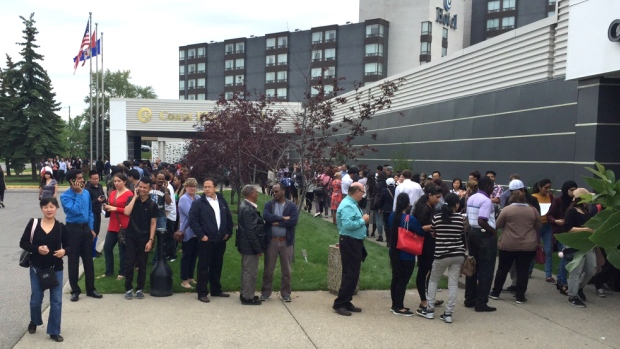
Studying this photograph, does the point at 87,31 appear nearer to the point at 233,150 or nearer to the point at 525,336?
the point at 233,150

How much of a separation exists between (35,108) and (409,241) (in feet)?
141

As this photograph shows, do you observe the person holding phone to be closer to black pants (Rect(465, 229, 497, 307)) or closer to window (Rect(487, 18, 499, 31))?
black pants (Rect(465, 229, 497, 307))

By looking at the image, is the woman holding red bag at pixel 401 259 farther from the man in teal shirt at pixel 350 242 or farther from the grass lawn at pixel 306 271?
the grass lawn at pixel 306 271

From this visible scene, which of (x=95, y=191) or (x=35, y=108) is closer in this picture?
(x=95, y=191)

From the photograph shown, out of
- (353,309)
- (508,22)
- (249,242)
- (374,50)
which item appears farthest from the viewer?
(508,22)

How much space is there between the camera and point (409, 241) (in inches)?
285

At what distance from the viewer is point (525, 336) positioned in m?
6.65

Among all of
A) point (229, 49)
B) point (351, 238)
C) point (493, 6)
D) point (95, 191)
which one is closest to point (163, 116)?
point (95, 191)

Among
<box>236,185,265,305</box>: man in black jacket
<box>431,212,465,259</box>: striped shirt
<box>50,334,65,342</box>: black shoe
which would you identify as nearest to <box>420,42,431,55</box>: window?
<box>236,185,265,305</box>: man in black jacket

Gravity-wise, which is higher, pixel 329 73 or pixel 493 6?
pixel 493 6

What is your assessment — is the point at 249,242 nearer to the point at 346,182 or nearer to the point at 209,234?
the point at 209,234

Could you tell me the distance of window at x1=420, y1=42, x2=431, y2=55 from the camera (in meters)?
63.3

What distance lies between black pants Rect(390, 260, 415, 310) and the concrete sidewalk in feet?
0.71

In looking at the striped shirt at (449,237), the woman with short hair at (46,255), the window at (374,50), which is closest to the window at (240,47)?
the window at (374,50)
